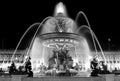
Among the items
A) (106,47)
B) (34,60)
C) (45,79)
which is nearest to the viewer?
(45,79)

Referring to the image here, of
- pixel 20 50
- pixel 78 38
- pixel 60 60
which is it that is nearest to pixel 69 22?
pixel 78 38

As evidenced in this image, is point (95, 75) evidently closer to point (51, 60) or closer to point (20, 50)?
point (51, 60)

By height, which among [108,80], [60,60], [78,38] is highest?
[78,38]

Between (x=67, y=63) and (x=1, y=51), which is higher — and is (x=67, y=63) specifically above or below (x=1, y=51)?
below

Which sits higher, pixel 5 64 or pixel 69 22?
pixel 69 22

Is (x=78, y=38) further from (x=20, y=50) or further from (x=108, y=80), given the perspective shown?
(x=20, y=50)

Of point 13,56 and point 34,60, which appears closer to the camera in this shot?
point 34,60

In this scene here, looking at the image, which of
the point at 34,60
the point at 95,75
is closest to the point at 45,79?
the point at 95,75

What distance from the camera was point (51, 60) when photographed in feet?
76.6

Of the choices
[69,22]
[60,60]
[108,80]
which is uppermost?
[69,22]

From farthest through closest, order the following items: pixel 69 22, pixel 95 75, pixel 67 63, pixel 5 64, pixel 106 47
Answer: pixel 106 47 → pixel 5 64 → pixel 69 22 → pixel 67 63 → pixel 95 75

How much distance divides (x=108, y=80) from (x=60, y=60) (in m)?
9.61

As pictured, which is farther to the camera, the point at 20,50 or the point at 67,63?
the point at 20,50

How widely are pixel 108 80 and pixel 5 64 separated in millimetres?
57366
